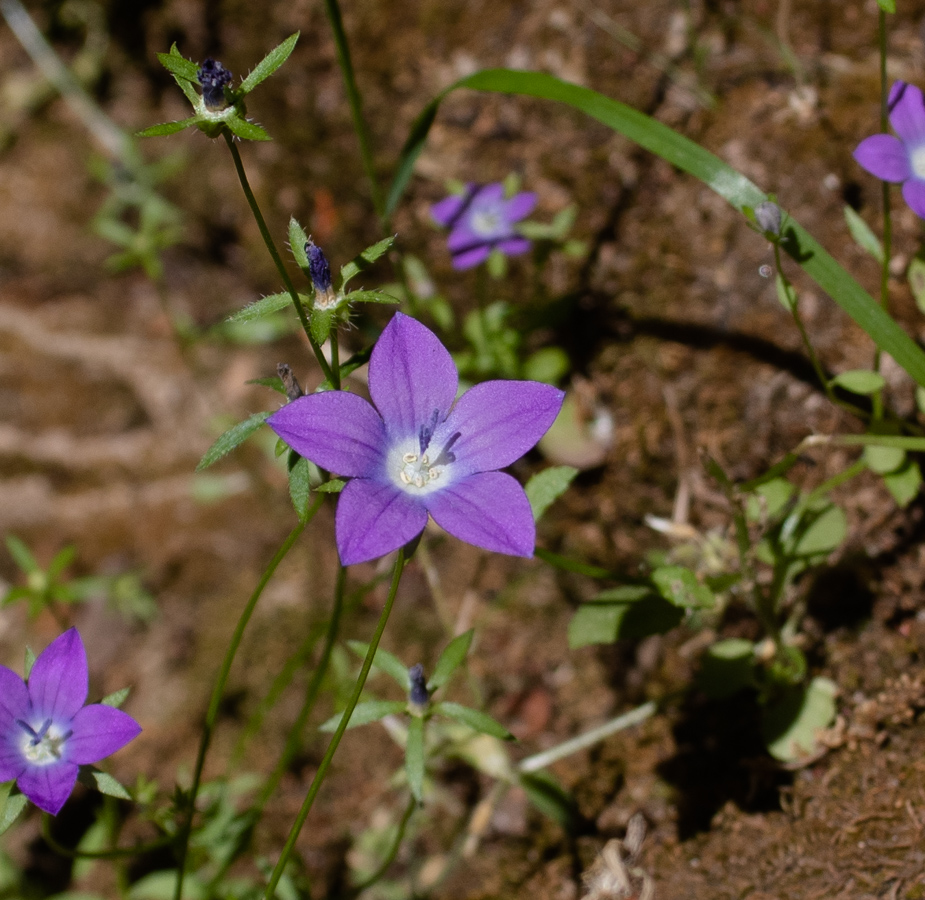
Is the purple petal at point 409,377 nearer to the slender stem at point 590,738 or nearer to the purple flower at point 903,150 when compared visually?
the purple flower at point 903,150

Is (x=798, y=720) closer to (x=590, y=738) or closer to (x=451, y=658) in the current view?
(x=590, y=738)

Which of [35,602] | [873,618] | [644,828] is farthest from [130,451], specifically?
[873,618]

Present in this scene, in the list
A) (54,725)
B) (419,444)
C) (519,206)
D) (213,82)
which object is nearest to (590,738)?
(419,444)

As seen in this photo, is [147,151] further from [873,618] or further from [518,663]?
[873,618]

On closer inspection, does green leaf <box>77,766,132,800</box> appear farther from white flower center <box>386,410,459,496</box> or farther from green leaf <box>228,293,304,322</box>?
green leaf <box>228,293,304,322</box>

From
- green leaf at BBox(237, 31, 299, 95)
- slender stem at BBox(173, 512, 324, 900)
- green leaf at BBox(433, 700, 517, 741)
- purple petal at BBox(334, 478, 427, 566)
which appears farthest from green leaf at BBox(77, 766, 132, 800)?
green leaf at BBox(237, 31, 299, 95)

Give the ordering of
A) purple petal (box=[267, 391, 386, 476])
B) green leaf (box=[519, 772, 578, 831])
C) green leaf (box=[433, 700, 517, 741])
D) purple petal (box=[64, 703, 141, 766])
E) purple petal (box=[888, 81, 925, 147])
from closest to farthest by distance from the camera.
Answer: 1. purple petal (box=[267, 391, 386, 476])
2. purple petal (box=[64, 703, 141, 766])
3. green leaf (box=[433, 700, 517, 741])
4. purple petal (box=[888, 81, 925, 147])
5. green leaf (box=[519, 772, 578, 831])
